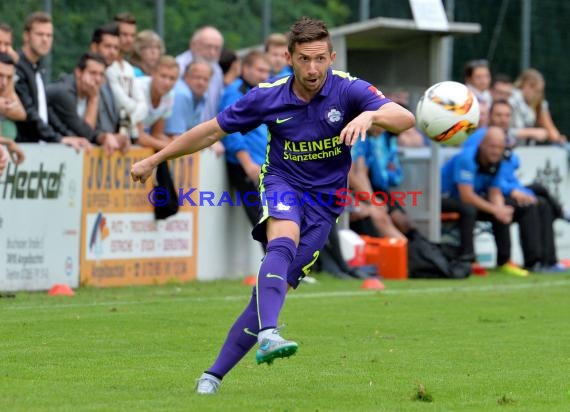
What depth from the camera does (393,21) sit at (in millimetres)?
17703

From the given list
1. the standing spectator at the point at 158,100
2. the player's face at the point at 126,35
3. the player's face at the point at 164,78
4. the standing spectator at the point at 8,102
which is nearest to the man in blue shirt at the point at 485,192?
the standing spectator at the point at 158,100

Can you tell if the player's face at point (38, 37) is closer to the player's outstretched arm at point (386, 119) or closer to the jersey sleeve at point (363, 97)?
the jersey sleeve at point (363, 97)

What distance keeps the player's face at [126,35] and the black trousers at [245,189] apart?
1797 mm

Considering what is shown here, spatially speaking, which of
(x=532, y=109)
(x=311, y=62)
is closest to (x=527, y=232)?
(x=532, y=109)

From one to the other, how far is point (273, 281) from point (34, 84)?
7204 mm

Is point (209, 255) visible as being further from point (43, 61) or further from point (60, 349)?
point (60, 349)

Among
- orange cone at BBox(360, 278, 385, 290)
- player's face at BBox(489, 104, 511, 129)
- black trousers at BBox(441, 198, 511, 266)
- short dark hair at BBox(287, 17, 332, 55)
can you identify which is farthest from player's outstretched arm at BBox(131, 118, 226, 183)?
player's face at BBox(489, 104, 511, 129)

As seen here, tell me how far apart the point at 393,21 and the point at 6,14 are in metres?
5.04

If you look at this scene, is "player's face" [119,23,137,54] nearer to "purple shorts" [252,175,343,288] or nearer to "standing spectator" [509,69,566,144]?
"standing spectator" [509,69,566,144]

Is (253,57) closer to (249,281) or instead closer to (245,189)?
(245,189)

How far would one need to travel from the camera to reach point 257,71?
15.7 meters

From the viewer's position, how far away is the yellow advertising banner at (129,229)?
14.3 metres

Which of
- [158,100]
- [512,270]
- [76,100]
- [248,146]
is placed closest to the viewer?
[76,100]

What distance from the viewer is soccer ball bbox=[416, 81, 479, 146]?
1259 cm
